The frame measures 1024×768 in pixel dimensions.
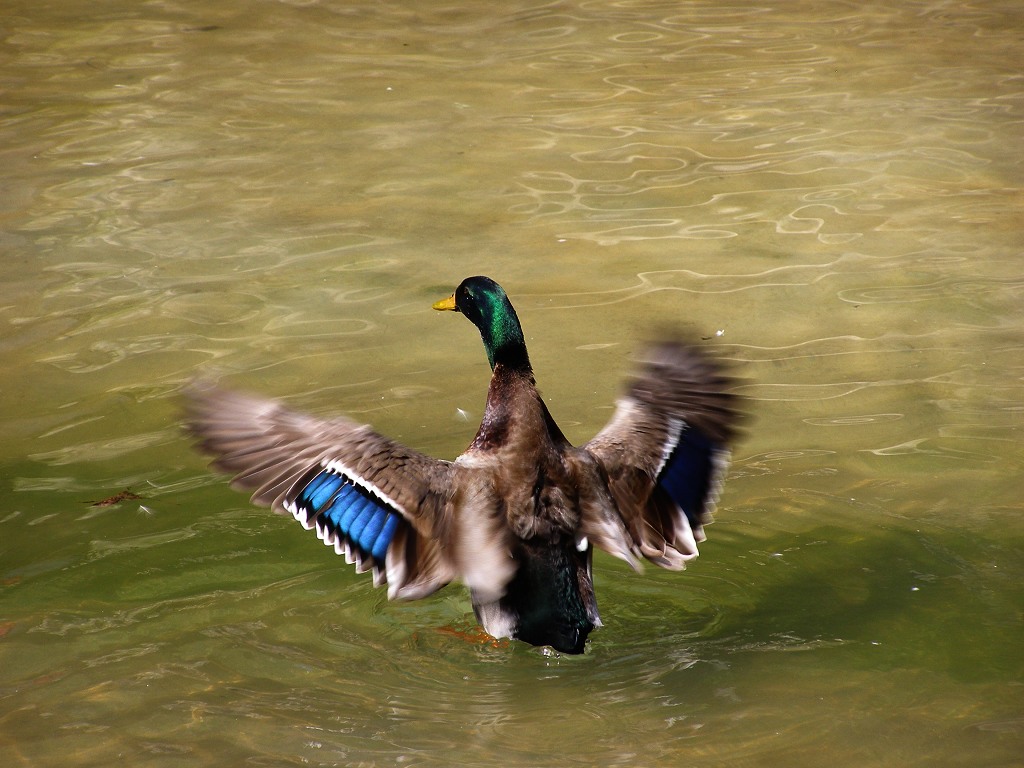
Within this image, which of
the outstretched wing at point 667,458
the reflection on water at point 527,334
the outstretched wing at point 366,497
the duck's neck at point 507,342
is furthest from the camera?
the duck's neck at point 507,342

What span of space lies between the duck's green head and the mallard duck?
0.38 feet

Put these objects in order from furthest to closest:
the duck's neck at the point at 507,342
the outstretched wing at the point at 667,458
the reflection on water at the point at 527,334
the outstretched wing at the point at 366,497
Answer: the duck's neck at the point at 507,342 → the outstretched wing at the point at 667,458 → the outstretched wing at the point at 366,497 → the reflection on water at the point at 527,334

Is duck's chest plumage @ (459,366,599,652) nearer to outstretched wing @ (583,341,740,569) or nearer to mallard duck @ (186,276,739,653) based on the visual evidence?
mallard duck @ (186,276,739,653)

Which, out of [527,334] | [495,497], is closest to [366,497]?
[495,497]

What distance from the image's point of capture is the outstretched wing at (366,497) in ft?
14.2

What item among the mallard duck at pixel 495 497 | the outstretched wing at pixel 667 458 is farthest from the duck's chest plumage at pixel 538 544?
the outstretched wing at pixel 667 458

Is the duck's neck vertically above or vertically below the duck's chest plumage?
above

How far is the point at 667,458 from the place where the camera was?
15.9ft

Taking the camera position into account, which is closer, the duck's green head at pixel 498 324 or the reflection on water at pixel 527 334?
the reflection on water at pixel 527 334

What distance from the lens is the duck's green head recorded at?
197 inches

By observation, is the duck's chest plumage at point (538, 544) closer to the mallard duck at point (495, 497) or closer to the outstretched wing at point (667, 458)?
the mallard duck at point (495, 497)

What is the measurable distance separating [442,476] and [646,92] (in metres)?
7.43

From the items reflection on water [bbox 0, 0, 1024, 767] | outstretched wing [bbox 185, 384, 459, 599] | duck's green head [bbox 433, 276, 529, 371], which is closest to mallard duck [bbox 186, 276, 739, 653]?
outstretched wing [bbox 185, 384, 459, 599]

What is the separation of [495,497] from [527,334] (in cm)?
272
